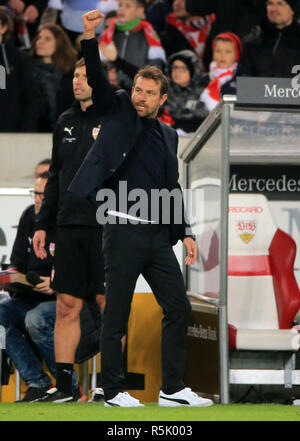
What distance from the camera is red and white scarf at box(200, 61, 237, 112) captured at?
946cm

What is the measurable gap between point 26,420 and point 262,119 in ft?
8.59

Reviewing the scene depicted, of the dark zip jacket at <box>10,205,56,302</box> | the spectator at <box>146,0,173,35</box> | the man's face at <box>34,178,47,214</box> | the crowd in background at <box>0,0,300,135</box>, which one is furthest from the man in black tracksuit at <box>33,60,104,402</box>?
the spectator at <box>146,0,173,35</box>

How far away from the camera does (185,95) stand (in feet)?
31.4

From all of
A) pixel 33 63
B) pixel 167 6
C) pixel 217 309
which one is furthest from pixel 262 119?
pixel 167 6

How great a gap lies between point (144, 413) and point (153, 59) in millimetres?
5621

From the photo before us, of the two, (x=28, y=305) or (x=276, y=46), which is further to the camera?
(x=276, y=46)

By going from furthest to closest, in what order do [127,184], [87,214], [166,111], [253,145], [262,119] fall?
[166,111]
[253,145]
[262,119]
[87,214]
[127,184]

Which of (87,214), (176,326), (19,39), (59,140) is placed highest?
(19,39)

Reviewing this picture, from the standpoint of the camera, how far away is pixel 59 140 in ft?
20.0

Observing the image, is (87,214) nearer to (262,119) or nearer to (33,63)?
(262,119)

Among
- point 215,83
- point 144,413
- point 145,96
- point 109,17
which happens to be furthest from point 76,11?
point 144,413

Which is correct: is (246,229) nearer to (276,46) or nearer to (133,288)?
(133,288)

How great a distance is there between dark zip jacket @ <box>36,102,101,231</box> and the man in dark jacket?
547 millimetres

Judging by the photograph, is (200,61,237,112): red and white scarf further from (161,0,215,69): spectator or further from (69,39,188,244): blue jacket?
(69,39,188,244): blue jacket
